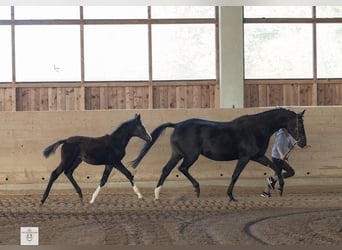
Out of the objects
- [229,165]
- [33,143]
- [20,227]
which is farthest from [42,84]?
[229,165]

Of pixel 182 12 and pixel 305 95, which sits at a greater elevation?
pixel 182 12

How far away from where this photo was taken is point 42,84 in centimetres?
384

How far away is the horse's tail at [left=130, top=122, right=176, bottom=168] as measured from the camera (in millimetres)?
3852

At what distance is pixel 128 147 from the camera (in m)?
3.87

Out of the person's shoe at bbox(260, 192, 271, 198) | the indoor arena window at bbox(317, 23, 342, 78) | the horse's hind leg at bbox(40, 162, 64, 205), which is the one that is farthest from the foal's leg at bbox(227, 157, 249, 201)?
the horse's hind leg at bbox(40, 162, 64, 205)

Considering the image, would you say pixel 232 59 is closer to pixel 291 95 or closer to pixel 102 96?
pixel 291 95

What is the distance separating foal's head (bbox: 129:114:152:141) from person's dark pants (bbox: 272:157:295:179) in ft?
1.90

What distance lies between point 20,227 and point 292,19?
1.53 m

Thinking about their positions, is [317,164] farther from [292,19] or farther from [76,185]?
[76,185]

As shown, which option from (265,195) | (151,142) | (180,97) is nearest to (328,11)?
(180,97)

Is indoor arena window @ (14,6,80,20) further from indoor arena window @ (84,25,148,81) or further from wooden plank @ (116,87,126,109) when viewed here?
wooden plank @ (116,87,126,109)

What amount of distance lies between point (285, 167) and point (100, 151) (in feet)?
2.74

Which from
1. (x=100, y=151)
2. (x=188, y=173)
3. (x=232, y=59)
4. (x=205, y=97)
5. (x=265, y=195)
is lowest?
(x=265, y=195)

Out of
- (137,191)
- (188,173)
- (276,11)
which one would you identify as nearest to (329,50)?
(276,11)
